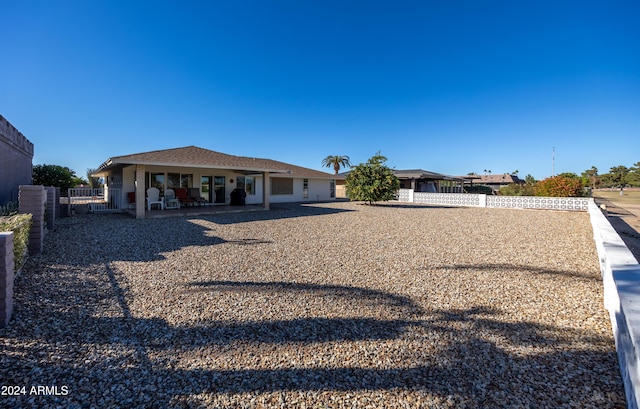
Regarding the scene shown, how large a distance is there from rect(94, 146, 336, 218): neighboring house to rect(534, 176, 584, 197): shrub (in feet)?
57.8

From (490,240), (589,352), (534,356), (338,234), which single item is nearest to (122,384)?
(534,356)

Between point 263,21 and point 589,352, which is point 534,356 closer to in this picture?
point 589,352

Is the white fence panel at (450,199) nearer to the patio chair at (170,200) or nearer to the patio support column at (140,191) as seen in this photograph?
the patio chair at (170,200)

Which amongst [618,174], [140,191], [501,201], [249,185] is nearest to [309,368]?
[140,191]

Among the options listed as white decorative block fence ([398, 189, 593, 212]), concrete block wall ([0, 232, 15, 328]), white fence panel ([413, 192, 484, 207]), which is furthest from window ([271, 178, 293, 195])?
concrete block wall ([0, 232, 15, 328])

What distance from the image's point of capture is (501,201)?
816 inches

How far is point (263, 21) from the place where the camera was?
46.8 feet

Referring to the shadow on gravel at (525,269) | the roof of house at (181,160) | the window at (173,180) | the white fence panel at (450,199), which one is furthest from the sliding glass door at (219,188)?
the white fence panel at (450,199)

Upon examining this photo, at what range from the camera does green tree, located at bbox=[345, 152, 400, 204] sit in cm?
1991

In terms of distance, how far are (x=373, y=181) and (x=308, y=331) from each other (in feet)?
58.2

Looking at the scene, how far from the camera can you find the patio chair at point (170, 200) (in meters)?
14.2

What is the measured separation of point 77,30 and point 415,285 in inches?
565

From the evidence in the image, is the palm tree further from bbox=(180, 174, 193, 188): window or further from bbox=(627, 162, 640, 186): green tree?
bbox=(627, 162, 640, 186): green tree

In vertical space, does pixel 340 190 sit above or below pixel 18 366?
above
